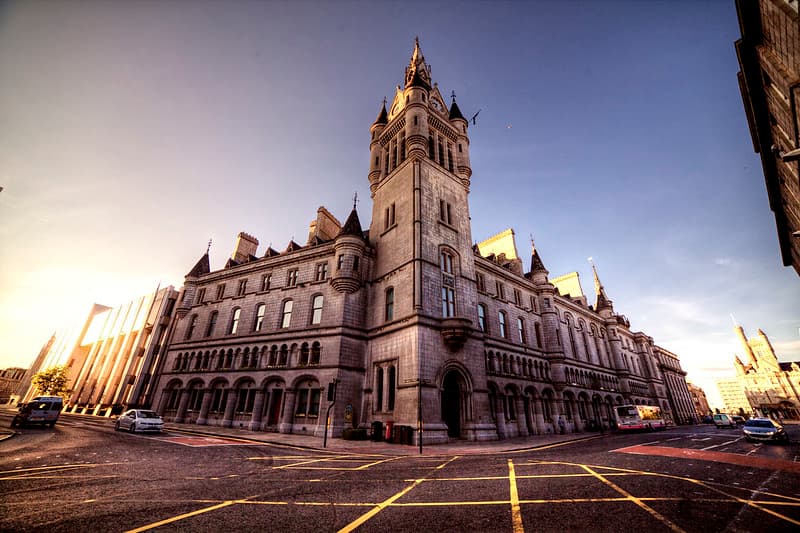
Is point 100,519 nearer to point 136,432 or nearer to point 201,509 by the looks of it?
point 201,509

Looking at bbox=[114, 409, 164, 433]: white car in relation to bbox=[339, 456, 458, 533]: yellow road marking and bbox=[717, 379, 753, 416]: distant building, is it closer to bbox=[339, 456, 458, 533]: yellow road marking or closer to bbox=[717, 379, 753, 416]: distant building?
bbox=[339, 456, 458, 533]: yellow road marking

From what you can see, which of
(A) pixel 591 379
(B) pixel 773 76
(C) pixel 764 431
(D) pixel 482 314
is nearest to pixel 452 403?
(D) pixel 482 314

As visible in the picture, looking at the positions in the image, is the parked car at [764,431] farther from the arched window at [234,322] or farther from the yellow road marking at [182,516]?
the arched window at [234,322]

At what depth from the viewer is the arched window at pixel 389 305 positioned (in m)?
23.5

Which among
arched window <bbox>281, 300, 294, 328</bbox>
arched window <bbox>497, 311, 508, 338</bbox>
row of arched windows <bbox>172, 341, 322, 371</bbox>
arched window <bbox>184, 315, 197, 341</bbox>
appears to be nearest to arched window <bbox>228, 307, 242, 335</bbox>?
row of arched windows <bbox>172, 341, 322, 371</bbox>

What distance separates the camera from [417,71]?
99.8 ft

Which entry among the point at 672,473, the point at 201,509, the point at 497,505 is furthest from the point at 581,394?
the point at 201,509

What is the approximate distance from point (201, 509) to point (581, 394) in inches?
1544

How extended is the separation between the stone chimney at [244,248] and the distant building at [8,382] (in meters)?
103

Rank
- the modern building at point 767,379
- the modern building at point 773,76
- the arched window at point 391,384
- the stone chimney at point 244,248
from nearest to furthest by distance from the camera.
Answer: the modern building at point 773,76 → the arched window at point 391,384 → the stone chimney at point 244,248 → the modern building at point 767,379

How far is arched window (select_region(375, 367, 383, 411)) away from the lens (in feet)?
71.2

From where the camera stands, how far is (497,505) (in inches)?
229

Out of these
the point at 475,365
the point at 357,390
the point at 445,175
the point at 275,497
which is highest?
the point at 445,175

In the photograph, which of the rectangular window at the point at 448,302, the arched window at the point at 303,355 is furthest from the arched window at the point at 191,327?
the rectangular window at the point at 448,302
